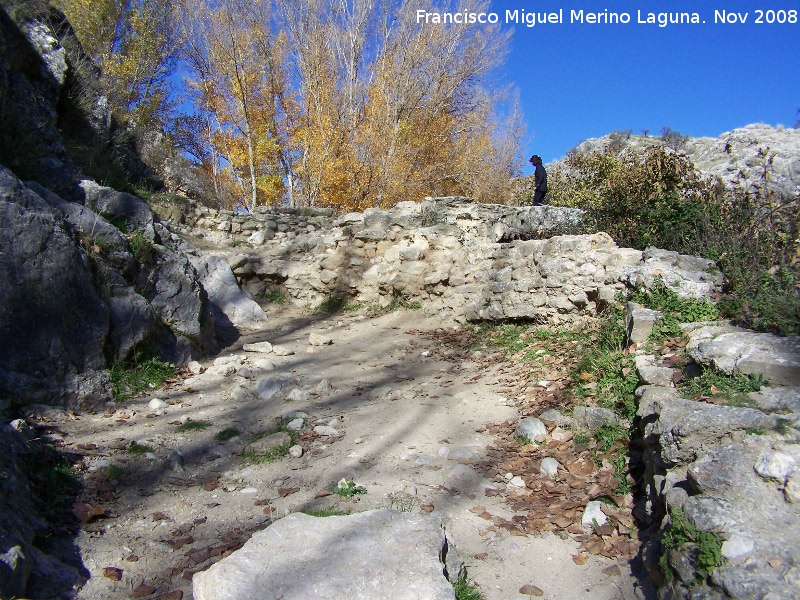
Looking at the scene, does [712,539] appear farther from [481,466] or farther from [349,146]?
[349,146]

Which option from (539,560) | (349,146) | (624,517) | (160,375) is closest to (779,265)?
(624,517)

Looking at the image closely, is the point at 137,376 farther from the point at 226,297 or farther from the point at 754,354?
the point at 754,354

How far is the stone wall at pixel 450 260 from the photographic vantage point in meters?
6.38

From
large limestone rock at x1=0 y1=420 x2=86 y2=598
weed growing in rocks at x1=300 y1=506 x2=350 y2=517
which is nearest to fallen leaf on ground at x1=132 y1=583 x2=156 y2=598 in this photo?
large limestone rock at x1=0 y1=420 x2=86 y2=598

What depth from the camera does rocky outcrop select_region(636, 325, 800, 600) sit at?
1909 mm

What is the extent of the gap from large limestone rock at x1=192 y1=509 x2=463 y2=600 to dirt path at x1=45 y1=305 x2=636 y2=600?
451 mm

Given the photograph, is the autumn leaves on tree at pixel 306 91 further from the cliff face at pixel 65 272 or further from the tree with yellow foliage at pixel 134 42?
the cliff face at pixel 65 272

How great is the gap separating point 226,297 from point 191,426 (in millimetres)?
4095

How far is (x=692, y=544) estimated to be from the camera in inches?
83.0

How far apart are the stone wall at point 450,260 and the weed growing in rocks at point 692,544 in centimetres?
340

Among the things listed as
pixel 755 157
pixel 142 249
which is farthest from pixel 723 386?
pixel 755 157

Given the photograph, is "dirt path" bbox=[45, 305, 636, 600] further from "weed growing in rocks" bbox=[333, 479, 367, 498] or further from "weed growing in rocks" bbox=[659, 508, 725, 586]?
"weed growing in rocks" bbox=[659, 508, 725, 586]

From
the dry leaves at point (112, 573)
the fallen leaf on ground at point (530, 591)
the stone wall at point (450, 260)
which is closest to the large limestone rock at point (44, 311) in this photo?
the dry leaves at point (112, 573)

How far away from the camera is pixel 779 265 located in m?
4.88
